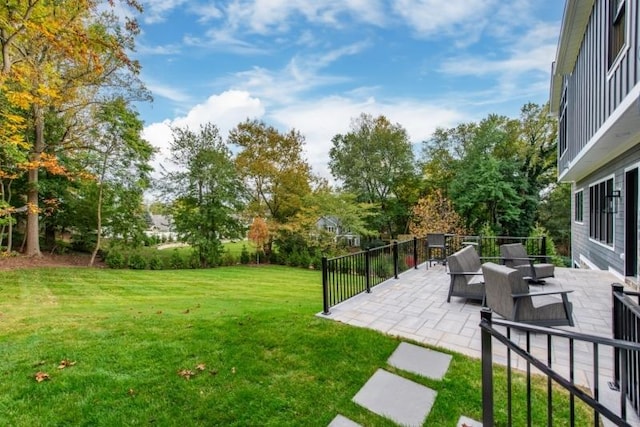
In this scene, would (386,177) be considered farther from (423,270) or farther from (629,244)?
(629,244)

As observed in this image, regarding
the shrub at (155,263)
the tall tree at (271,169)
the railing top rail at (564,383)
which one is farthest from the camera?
the tall tree at (271,169)

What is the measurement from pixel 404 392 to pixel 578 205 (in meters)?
11.3

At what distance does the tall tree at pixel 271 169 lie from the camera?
17.3 metres

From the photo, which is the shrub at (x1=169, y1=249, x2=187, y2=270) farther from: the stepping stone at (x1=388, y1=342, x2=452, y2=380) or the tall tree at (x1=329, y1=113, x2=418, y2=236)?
the stepping stone at (x1=388, y1=342, x2=452, y2=380)

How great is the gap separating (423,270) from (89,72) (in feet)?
40.6

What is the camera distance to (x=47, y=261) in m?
11.9

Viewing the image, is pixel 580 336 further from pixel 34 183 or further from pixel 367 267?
pixel 34 183

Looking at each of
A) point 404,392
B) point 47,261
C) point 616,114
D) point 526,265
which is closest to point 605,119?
point 616,114

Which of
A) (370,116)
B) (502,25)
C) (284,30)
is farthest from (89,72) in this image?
(370,116)

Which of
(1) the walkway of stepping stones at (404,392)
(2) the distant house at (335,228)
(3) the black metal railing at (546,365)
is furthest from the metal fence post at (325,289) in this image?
(2) the distant house at (335,228)

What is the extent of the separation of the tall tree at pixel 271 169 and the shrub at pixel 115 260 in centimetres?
650

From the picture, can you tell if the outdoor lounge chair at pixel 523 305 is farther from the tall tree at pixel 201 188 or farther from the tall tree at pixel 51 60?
the tall tree at pixel 201 188

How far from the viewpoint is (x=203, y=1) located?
7301 mm

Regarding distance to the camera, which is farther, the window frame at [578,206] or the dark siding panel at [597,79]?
the window frame at [578,206]
